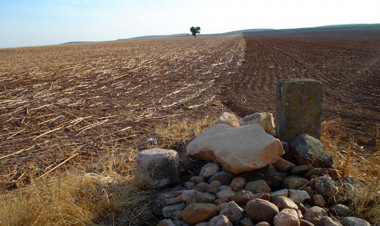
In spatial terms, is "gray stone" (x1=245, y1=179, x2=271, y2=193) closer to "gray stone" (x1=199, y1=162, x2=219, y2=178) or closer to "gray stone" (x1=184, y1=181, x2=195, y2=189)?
"gray stone" (x1=199, y1=162, x2=219, y2=178)

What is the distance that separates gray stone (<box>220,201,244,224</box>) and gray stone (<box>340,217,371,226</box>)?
36.3 inches

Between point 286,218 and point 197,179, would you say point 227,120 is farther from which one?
point 286,218

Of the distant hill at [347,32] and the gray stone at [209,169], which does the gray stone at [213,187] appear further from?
the distant hill at [347,32]

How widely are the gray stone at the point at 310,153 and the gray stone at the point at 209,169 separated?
1038 millimetres

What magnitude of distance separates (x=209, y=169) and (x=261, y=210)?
1.18m

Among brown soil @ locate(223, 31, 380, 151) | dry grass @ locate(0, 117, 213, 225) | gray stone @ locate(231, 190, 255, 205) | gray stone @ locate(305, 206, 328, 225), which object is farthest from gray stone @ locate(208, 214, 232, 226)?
brown soil @ locate(223, 31, 380, 151)

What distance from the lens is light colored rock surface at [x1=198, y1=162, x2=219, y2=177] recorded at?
3.76 meters

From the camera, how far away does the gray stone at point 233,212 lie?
277cm

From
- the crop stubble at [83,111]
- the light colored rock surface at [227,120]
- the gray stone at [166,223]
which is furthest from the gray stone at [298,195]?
the crop stubble at [83,111]

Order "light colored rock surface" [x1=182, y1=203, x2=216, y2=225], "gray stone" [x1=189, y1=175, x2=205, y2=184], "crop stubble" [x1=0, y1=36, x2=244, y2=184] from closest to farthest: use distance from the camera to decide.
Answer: "light colored rock surface" [x1=182, y1=203, x2=216, y2=225], "gray stone" [x1=189, y1=175, x2=205, y2=184], "crop stubble" [x1=0, y1=36, x2=244, y2=184]

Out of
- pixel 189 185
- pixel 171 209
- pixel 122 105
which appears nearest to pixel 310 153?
pixel 189 185

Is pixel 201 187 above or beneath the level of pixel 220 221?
beneath

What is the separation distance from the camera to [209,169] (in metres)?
3.80

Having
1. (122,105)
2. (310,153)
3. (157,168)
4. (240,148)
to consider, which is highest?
(240,148)
